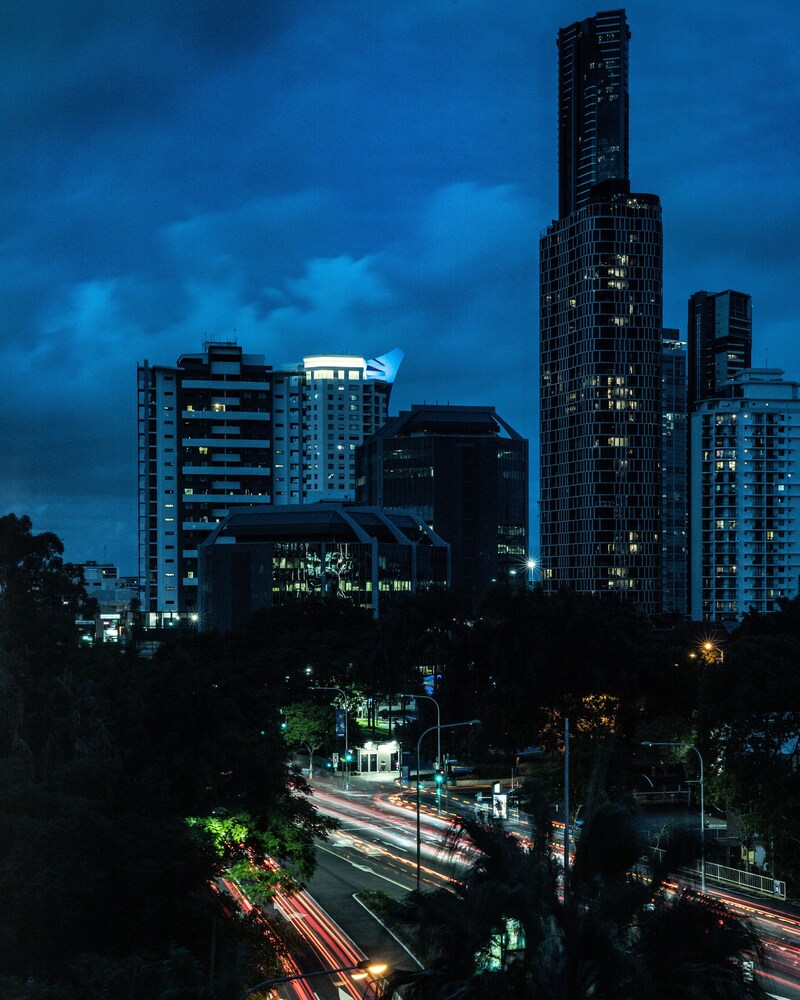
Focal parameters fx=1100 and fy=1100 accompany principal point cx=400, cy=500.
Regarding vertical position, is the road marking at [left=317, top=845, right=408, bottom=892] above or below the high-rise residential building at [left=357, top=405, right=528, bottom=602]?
below

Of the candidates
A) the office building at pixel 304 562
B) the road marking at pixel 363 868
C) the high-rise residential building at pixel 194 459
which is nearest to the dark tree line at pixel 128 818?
the road marking at pixel 363 868

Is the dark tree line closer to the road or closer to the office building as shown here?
the road

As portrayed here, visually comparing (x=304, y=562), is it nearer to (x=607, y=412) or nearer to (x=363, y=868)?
(x=607, y=412)

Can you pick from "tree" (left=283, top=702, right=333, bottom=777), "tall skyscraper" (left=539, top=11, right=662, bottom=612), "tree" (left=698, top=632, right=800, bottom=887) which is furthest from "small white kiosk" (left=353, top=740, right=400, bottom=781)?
"tall skyscraper" (left=539, top=11, right=662, bottom=612)

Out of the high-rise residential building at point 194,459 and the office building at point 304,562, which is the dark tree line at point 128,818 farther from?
the high-rise residential building at point 194,459

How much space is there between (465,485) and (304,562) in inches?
2203

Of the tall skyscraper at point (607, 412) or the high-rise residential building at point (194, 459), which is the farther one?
the high-rise residential building at point (194, 459)

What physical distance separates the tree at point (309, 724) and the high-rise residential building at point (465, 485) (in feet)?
321

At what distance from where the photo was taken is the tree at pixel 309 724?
78.4 metres

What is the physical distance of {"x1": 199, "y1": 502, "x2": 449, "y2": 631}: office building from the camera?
131375 mm

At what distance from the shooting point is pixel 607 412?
17012 cm

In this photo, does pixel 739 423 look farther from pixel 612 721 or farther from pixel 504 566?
pixel 612 721

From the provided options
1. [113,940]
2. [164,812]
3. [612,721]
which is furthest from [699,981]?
[612,721]

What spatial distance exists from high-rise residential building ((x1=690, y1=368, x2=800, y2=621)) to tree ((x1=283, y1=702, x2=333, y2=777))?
108 meters
